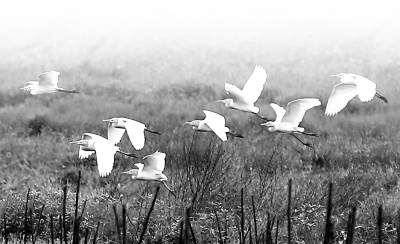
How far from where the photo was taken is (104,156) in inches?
141

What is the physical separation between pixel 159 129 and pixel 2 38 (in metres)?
12.8

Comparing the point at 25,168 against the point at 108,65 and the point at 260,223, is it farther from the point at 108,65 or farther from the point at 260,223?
the point at 108,65

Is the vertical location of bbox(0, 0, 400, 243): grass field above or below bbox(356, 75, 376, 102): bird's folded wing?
below

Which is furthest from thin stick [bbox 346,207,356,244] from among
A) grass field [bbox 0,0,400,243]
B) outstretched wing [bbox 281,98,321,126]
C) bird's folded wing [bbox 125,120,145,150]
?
outstretched wing [bbox 281,98,321,126]

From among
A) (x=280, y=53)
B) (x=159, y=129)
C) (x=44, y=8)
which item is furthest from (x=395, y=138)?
(x=44, y=8)

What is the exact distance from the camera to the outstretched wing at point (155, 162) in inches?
159

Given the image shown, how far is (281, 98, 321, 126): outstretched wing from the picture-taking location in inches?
167

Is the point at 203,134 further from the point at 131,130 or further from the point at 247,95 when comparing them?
the point at 131,130

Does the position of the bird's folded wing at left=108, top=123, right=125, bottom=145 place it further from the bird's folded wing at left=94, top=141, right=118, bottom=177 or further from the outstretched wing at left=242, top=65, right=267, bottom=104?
the outstretched wing at left=242, top=65, right=267, bottom=104

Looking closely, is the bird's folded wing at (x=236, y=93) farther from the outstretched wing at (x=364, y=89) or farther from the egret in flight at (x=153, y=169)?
the outstretched wing at (x=364, y=89)

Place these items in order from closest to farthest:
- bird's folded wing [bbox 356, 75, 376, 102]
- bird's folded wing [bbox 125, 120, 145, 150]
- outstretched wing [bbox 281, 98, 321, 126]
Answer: bird's folded wing [bbox 356, 75, 376, 102]
bird's folded wing [bbox 125, 120, 145, 150]
outstretched wing [bbox 281, 98, 321, 126]

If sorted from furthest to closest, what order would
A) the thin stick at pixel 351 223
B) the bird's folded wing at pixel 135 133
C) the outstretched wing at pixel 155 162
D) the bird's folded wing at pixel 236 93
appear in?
the bird's folded wing at pixel 236 93 < the outstretched wing at pixel 155 162 < the bird's folded wing at pixel 135 133 < the thin stick at pixel 351 223

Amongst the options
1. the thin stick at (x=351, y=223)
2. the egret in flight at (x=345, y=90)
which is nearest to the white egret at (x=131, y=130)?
the egret in flight at (x=345, y=90)

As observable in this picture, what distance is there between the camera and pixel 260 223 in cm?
497
